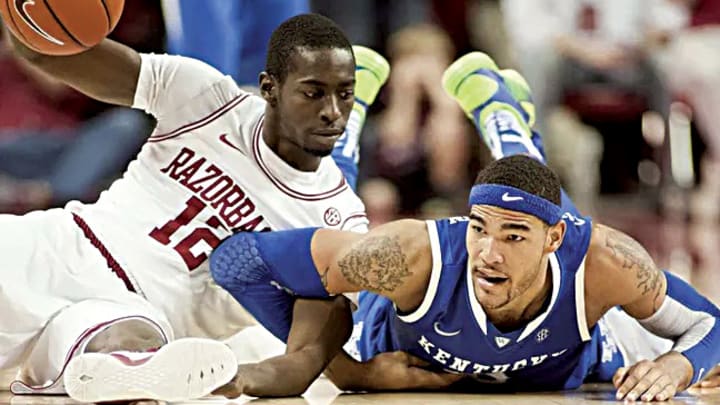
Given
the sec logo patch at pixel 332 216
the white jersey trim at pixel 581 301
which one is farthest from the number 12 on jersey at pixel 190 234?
the white jersey trim at pixel 581 301

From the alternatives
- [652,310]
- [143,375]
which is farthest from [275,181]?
[652,310]

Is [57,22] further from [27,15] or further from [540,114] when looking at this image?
[540,114]

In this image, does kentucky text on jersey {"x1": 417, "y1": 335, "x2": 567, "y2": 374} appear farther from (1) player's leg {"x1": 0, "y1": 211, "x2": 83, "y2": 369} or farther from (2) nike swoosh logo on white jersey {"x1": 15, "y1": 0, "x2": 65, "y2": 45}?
(2) nike swoosh logo on white jersey {"x1": 15, "y1": 0, "x2": 65, "y2": 45}

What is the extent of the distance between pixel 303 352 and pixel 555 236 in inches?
31.4

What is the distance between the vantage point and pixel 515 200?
359cm

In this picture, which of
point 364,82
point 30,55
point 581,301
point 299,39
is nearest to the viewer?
point 581,301

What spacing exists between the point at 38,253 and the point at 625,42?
182 inches

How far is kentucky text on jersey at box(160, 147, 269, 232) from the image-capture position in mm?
4121

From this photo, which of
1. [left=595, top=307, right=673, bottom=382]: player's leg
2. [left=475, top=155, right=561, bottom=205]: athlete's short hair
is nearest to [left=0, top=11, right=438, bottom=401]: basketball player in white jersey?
[left=475, top=155, right=561, bottom=205]: athlete's short hair

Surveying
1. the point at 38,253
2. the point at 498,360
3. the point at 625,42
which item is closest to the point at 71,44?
the point at 38,253

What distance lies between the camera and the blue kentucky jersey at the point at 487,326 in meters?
3.77

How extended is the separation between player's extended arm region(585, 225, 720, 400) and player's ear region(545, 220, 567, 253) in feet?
0.41

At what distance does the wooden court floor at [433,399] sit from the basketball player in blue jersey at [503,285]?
8 cm

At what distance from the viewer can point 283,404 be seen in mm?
3541
